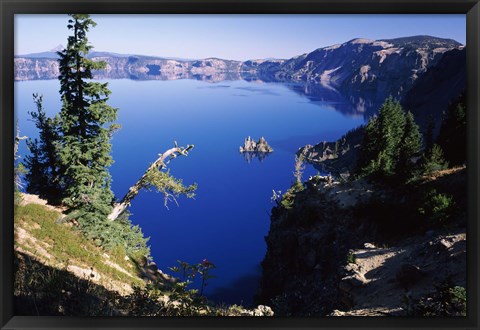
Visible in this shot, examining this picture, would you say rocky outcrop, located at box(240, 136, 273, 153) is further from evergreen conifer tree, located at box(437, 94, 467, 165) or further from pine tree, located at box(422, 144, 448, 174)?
pine tree, located at box(422, 144, 448, 174)

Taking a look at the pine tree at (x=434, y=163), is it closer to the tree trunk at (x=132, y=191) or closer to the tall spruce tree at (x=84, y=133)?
the tree trunk at (x=132, y=191)

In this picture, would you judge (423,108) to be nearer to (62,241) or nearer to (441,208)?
(441,208)

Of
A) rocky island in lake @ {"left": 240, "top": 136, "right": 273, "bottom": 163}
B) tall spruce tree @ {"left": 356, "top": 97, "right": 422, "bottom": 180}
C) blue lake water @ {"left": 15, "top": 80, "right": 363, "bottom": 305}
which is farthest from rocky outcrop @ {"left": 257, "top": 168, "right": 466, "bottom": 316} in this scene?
rocky island in lake @ {"left": 240, "top": 136, "right": 273, "bottom": 163}

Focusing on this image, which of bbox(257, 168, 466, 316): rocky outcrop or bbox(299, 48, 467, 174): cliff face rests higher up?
bbox(299, 48, 467, 174): cliff face

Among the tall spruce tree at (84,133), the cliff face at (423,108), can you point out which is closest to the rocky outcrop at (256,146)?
the cliff face at (423,108)

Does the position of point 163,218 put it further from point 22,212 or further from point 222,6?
point 222,6

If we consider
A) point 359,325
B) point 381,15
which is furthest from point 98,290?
point 381,15

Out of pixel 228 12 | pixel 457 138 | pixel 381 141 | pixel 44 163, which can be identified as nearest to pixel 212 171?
pixel 381 141
